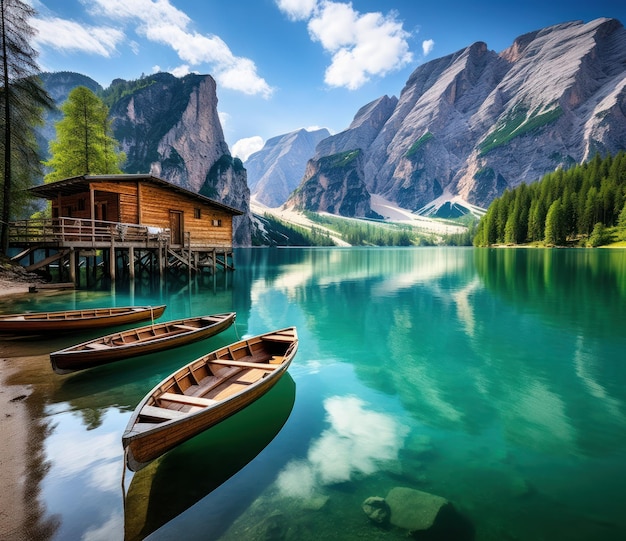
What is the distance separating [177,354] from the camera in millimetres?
11719

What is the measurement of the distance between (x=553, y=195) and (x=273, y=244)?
133 meters

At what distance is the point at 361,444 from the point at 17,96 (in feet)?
113

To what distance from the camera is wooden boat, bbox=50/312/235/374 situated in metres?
8.77

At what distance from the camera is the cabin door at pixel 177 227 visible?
33.6 meters

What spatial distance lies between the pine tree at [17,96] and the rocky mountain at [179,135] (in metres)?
132

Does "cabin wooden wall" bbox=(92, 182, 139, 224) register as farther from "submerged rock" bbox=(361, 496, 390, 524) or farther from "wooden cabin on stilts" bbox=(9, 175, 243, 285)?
"submerged rock" bbox=(361, 496, 390, 524)

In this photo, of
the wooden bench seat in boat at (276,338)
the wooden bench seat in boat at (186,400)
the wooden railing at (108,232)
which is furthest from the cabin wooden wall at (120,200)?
the wooden bench seat in boat at (186,400)

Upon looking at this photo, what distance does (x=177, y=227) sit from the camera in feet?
112

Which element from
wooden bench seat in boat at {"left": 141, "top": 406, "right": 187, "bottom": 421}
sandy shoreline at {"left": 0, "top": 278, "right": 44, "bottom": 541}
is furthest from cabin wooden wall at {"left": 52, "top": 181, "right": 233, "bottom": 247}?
wooden bench seat in boat at {"left": 141, "top": 406, "right": 187, "bottom": 421}

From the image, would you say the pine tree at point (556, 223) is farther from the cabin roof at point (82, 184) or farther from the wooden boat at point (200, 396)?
the wooden boat at point (200, 396)

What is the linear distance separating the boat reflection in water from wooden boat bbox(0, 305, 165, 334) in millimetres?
8626

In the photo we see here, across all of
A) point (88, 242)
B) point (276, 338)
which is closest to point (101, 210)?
point (88, 242)

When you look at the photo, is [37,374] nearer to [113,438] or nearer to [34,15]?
[113,438]

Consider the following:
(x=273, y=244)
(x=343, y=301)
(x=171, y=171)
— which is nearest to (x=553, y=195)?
(x=343, y=301)
